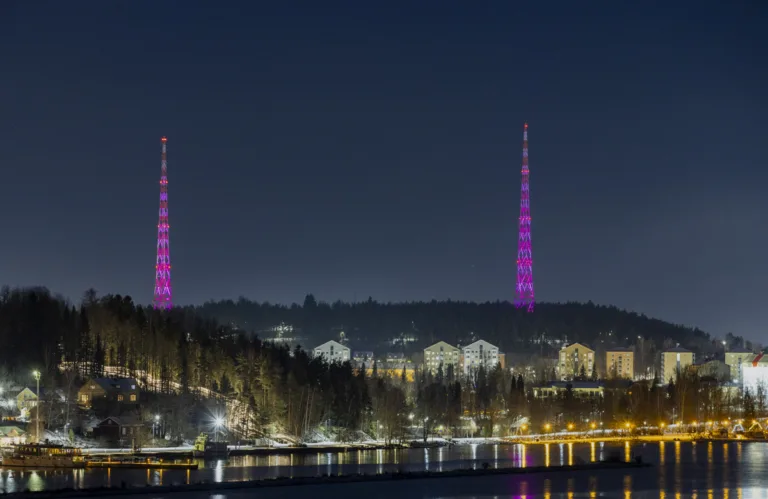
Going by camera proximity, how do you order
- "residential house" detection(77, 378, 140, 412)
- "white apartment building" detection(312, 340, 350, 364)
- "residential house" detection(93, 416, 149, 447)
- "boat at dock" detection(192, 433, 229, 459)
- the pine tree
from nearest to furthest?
"boat at dock" detection(192, 433, 229, 459) → "residential house" detection(93, 416, 149, 447) → "residential house" detection(77, 378, 140, 412) → the pine tree → "white apartment building" detection(312, 340, 350, 364)

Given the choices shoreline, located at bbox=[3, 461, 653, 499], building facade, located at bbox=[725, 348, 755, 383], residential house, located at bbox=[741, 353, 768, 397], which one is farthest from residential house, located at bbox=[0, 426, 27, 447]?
building facade, located at bbox=[725, 348, 755, 383]

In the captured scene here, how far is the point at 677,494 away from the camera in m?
41.2

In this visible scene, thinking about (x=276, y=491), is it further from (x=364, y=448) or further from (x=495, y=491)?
(x=364, y=448)

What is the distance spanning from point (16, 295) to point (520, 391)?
33877 mm

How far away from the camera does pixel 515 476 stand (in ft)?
150

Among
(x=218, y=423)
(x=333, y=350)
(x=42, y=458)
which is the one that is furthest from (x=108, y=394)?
(x=333, y=350)

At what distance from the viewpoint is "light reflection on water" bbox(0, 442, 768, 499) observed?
4159cm

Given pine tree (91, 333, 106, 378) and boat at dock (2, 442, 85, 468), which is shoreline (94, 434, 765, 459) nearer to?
boat at dock (2, 442, 85, 468)

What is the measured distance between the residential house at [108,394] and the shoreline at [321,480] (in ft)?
62.0

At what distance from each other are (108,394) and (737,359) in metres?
87.3

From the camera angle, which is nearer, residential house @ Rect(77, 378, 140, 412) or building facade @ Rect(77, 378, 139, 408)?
residential house @ Rect(77, 378, 140, 412)

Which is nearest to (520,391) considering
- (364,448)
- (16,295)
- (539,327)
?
(364,448)

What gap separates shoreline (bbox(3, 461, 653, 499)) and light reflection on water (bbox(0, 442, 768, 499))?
990 millimetres

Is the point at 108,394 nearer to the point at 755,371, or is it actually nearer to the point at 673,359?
the point at 755,371
